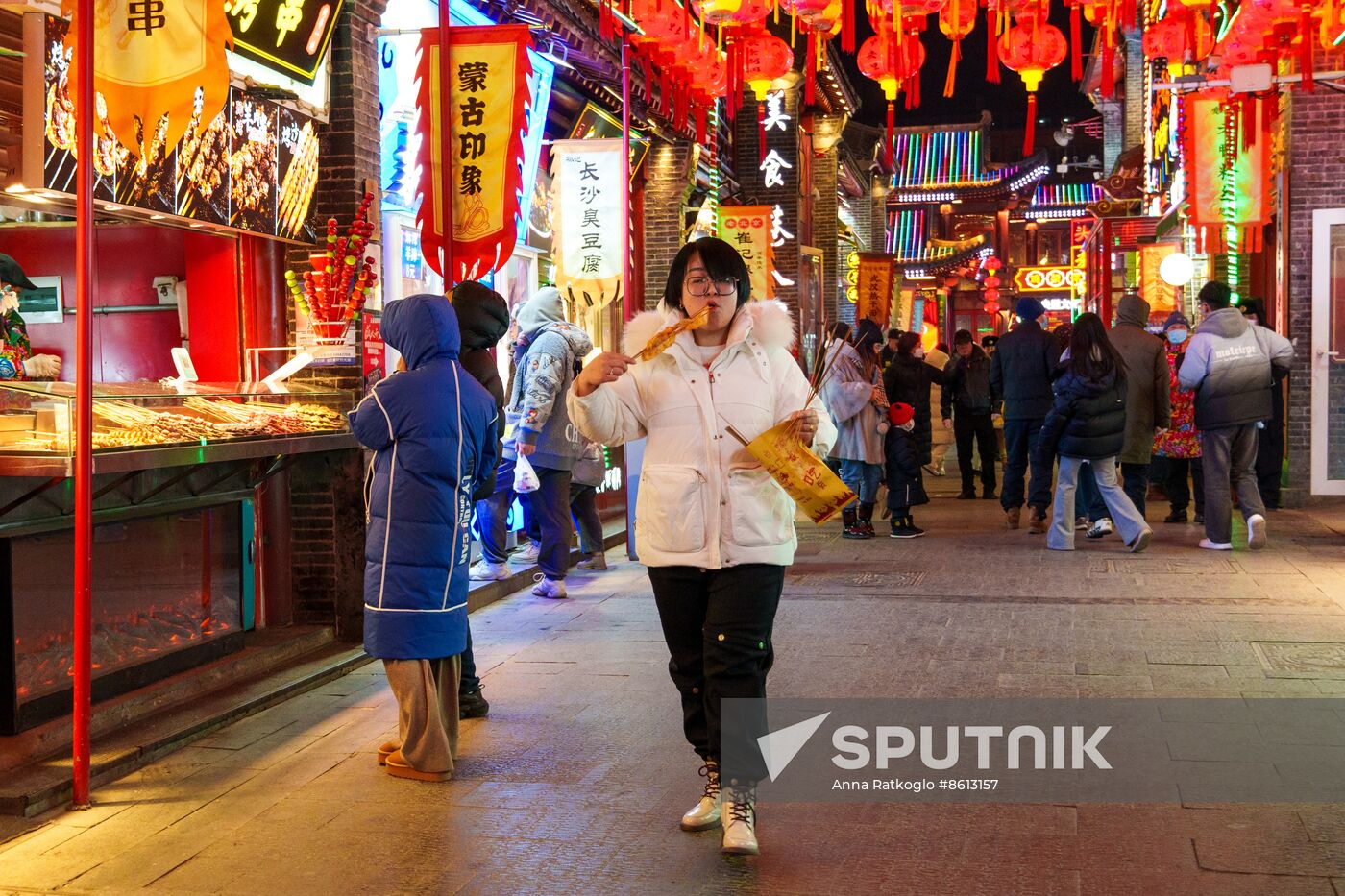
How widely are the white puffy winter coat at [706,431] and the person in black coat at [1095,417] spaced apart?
6702 mm

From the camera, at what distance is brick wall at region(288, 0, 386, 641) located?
26.0ft

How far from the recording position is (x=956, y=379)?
1633cm

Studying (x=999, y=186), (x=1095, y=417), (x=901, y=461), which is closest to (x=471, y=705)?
(x=1095, y=417)

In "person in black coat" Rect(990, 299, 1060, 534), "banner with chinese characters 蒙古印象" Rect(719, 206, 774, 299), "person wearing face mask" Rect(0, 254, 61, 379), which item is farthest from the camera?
"banner with chinese characters 蒙古印象" Rect(719, 206, 774, 299)

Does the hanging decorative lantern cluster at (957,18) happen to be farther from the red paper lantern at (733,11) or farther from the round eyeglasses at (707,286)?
the round eyeglasses at (707,286)

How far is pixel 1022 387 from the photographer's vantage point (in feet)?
43.4

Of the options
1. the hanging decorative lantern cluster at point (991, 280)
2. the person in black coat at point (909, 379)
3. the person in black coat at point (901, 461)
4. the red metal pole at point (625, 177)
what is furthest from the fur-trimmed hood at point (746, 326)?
the hanging decorative lantern cluster at point (991, 280)

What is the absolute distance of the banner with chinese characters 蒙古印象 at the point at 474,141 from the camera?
26.7ft

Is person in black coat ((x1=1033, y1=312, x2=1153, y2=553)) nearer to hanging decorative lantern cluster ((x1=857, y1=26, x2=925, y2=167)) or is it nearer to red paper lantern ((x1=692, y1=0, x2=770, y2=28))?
hanging decorative lantern cluster ((x1=857, y1=26, x2=925, y2=167))

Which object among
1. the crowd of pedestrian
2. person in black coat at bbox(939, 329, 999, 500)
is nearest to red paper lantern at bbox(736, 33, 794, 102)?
person in black coat at bbox(939, 329, 999, 500)

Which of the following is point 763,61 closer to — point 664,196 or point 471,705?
point 664,196

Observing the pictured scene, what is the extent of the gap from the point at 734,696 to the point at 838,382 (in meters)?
8.07

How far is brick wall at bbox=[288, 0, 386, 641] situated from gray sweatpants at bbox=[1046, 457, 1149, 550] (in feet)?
19.2

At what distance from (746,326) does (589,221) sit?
767 centimetres
